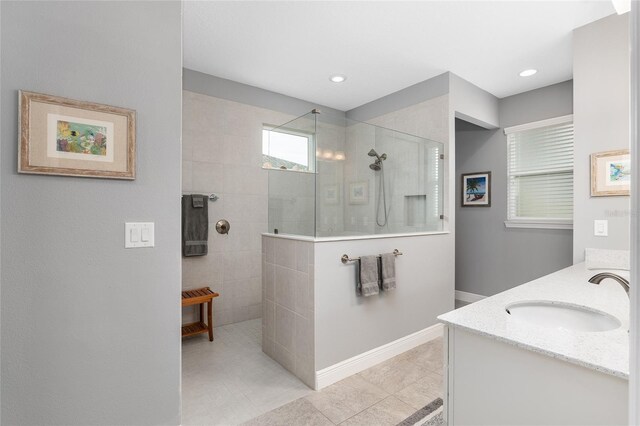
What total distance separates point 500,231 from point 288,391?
3.08 meters

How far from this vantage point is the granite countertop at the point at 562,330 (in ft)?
2.82

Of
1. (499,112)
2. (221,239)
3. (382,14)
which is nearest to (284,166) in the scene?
(221,239)

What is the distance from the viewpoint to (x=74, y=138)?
49.1 inches

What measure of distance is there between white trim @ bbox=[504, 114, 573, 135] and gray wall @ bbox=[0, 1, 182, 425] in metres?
3.67

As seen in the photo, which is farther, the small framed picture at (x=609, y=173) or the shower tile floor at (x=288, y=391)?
the small framed picture at (x=609, y=173)

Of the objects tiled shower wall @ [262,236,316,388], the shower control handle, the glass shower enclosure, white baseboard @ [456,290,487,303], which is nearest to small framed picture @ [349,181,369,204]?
the glass shower enclosure

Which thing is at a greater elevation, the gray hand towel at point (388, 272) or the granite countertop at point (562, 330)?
the granite countertop at point (562, 330)

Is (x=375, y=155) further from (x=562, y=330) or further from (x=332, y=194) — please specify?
(x=562, y=330)

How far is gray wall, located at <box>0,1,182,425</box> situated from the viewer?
1160 millimetres

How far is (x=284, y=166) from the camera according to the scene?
276cm

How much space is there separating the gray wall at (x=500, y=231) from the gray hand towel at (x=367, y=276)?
2.21 meters

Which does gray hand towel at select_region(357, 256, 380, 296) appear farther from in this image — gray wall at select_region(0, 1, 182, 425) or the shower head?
gray wall at select_region(0, 1, 182, 425)

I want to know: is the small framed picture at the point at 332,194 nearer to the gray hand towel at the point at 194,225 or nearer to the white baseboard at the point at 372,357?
the white baseboard at the point at 372,357

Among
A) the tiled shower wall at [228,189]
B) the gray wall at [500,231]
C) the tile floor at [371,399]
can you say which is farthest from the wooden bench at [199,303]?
the gray wall at [500,231]
